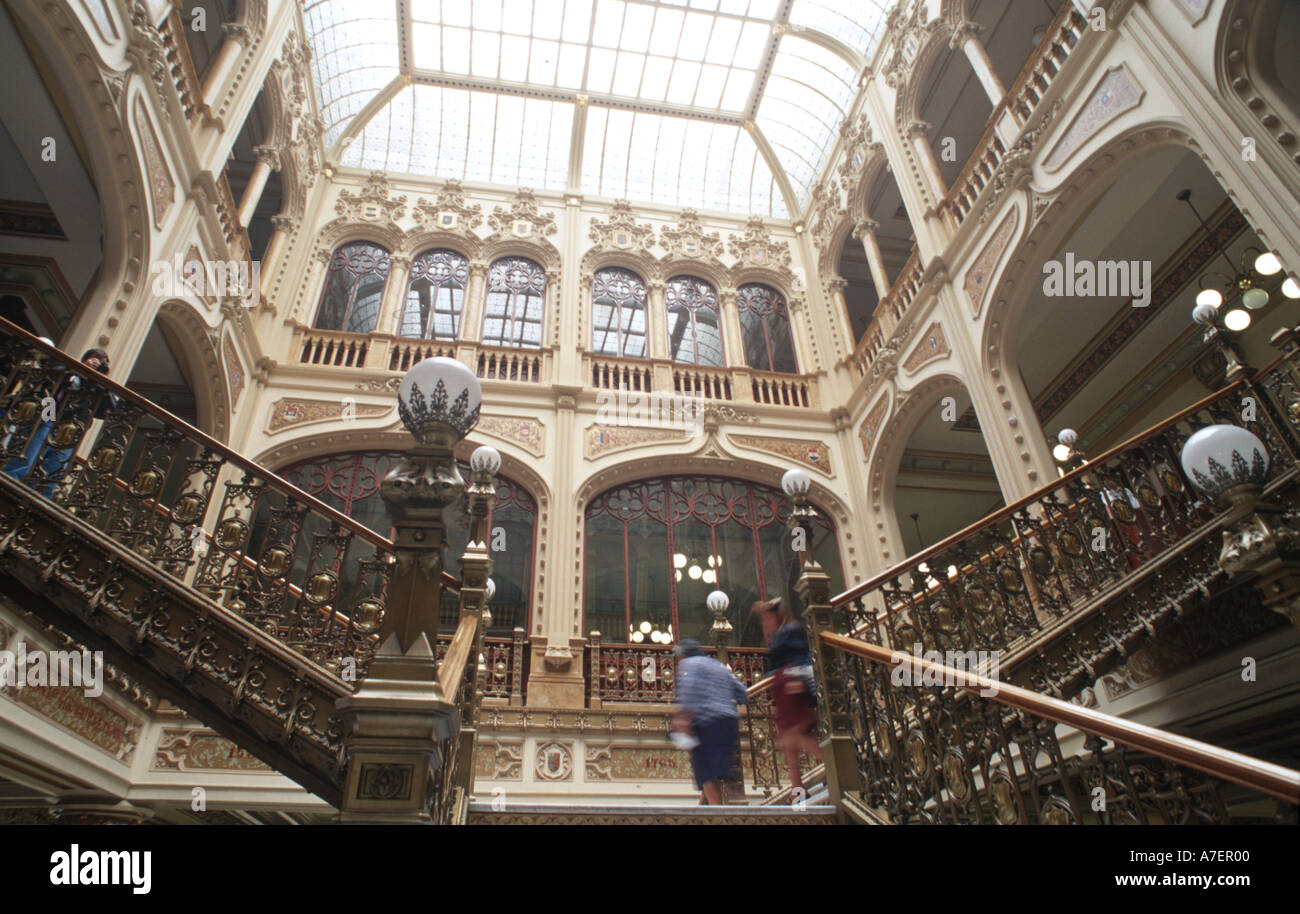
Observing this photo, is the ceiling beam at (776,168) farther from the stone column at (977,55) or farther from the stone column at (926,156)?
the stone column at (977,55)

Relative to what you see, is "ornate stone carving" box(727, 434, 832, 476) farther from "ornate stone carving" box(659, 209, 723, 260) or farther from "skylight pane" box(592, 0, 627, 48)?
"skylight pane" box(592, 0, 627, 48)

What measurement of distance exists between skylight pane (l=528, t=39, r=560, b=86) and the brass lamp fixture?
39.0 feet

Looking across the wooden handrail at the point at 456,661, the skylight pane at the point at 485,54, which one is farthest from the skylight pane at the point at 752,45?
the wooden handrail at the point at 456,661

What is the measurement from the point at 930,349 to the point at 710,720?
19.4 ft

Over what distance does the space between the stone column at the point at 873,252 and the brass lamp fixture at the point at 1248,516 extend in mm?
6858

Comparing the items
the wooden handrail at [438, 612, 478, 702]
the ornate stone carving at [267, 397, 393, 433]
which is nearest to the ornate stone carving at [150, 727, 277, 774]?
the wooden handrail at [438, 612, 478, 702]

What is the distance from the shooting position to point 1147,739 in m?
1.92

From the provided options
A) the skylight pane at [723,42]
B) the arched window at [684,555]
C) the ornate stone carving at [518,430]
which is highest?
the skylight pane at [723,42]

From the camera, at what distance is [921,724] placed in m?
3.21

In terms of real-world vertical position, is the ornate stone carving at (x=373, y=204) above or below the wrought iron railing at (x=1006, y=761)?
above

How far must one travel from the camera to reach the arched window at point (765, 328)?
11.6 metres
